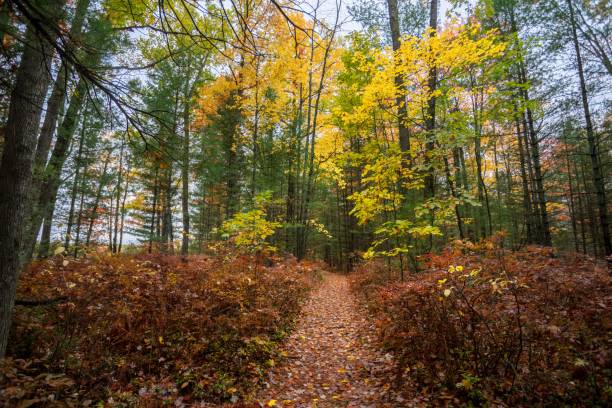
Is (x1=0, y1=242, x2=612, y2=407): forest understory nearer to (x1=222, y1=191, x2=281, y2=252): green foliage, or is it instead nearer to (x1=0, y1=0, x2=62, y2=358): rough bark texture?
(x1=0, y1=0, x2=62, y2=358): rough bark texture

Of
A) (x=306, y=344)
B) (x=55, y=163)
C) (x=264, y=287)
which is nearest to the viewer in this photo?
(x=306, y=344)

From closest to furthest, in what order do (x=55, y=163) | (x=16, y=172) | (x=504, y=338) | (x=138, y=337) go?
(x=16, y=172) → (x=504, y=338) → (x=138, y=337) → (x=55, y=163)

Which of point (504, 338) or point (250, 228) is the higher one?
point (250, 228)

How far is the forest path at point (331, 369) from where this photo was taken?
3859 millimetres

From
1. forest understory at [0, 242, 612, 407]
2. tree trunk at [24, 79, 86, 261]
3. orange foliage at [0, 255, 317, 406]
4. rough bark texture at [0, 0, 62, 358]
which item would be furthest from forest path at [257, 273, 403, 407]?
tree trunk at [24, 79, 86, 261]

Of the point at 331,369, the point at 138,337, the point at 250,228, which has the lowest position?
the point at 331,369

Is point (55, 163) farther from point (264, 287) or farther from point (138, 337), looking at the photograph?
point (264, 287)

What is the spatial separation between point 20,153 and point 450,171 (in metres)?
7.70

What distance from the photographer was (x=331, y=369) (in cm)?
476

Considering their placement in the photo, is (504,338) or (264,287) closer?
(504,338)

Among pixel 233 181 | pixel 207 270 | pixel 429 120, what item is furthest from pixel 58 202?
pixel 429 120

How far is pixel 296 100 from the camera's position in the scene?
14281 mm

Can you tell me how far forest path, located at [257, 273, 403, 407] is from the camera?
152 inches

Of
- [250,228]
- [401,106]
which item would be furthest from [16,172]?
[401,106]
